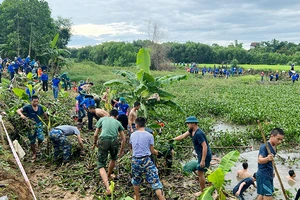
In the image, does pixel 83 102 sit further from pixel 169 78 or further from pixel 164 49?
pixel 164 49

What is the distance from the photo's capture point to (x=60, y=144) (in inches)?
291

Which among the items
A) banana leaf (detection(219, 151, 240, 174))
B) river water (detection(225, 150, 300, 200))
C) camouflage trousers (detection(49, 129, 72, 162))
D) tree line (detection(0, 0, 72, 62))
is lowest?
river water (detection(225, 150, 300, 200))

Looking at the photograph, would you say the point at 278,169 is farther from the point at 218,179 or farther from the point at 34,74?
the point at 34,74

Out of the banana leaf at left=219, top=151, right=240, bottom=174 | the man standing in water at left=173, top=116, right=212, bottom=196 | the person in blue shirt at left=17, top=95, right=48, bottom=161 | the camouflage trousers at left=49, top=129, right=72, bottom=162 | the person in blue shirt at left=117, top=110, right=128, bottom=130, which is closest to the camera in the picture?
the banana leaf at left=219, top=151, right=240, bottom=174

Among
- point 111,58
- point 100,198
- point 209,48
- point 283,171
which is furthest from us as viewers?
point 209,48

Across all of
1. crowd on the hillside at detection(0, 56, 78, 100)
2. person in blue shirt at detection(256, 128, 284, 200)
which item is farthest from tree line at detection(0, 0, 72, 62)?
person in blue shirt at detection(256, 128, 284, 200)

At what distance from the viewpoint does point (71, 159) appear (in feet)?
25.3

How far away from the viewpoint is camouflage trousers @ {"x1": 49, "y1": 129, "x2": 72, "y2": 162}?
7.30 meters

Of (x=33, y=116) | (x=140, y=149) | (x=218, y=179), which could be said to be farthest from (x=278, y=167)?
(x=33, y=116)

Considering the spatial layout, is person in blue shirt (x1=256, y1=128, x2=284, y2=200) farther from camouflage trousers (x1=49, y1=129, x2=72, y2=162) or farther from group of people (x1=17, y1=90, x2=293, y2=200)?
camouflage trousers (x1=49, y1=129, x2=72, y2=162)

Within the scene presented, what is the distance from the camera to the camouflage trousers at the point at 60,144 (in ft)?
23.9

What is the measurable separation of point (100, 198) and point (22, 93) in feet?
16.1

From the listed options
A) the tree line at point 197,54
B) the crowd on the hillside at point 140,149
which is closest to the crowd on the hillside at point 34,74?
the crowd on the hillside at point 140,149

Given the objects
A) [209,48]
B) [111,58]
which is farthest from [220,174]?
[209,48]
